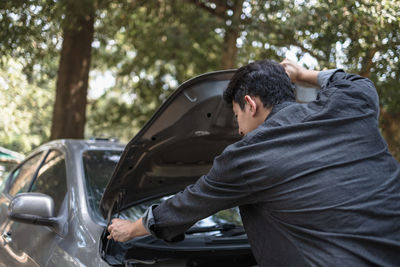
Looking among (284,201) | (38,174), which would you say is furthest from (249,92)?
(38,174)

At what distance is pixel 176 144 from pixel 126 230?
0.68 m

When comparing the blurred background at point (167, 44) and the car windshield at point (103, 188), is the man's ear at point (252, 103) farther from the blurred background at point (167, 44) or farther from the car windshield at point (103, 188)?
the blurred background at point (167, 44)

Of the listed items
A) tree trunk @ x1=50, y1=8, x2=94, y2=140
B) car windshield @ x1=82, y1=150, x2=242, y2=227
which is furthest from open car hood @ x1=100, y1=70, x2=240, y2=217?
tree trunk @ x1=50, y1=8, x2=94, y2=140

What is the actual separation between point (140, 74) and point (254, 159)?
372 inches

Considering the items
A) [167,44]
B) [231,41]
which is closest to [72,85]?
[167,44]

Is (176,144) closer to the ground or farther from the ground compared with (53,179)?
farther from the ground

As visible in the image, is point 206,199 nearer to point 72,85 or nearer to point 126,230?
point 126,230

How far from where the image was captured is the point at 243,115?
1.96m

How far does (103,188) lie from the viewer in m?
2.93

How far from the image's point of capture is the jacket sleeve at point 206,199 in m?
1.73

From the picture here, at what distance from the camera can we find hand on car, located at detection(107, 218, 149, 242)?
197 centimetres

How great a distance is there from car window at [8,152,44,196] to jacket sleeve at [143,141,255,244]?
7.10ft

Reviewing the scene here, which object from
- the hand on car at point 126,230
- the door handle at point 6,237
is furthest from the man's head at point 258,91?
the door handle at point 6,237

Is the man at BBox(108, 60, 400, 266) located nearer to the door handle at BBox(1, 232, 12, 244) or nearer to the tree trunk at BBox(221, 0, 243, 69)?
the door handle at BBox(1, 232, 12, 244)
